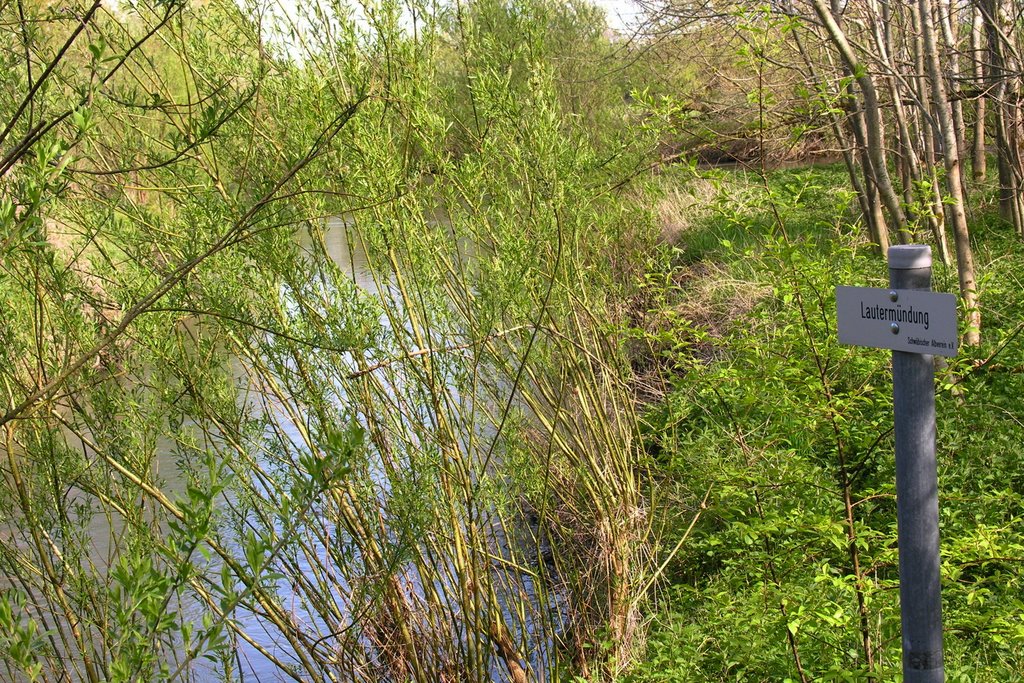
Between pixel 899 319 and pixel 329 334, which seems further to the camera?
pixel 329 334

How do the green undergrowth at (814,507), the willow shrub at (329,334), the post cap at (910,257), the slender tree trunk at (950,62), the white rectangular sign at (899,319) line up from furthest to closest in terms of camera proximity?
the slender tree trunk at (950,62) < the willow shrub at (329,334) < the green undergrowth at (814,507) < the post cap at (910,257) < the white rectangular sign at (899,319)

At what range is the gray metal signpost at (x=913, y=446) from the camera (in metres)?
2.08

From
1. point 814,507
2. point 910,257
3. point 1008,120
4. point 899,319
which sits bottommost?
point 814,507

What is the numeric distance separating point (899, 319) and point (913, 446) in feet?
0.92

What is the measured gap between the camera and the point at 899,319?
2.07 metres

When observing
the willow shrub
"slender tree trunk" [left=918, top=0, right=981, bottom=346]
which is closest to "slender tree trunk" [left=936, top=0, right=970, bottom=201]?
"slender tree trunk" [left=918, top=0, right=981, bottom=346]

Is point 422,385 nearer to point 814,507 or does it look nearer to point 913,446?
point 814,507

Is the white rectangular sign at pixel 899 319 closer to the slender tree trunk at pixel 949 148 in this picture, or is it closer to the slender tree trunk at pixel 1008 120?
the slender tree trunk at pixel 949 148

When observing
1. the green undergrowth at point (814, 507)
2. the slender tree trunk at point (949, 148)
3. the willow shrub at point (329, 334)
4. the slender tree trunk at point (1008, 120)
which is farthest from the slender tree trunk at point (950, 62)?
the willow shrub at point (329, 334)

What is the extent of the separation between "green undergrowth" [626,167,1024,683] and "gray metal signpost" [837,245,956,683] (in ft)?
3.16

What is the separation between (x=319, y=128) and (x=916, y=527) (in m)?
2.78

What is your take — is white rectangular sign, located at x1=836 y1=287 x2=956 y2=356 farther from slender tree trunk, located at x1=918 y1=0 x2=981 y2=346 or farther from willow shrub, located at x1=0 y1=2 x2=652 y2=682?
slender tree trunk, located at x1=918 y1=0 x2=981 y2=346

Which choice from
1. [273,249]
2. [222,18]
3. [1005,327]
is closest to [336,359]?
[273,249]

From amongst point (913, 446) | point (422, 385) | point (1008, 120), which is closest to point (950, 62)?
Result: point (1008, 120)
